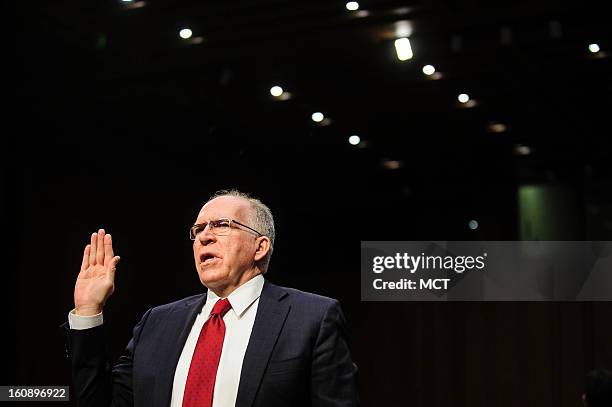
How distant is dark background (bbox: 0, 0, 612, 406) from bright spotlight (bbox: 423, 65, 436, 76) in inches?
1.7

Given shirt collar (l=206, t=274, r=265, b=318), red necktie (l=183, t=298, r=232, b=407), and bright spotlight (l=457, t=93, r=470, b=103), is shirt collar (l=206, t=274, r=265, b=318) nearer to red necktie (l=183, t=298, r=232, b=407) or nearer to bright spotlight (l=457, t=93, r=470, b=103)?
red necktie (l=183, t=298, r=232, b=407)

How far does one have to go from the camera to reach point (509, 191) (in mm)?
5508

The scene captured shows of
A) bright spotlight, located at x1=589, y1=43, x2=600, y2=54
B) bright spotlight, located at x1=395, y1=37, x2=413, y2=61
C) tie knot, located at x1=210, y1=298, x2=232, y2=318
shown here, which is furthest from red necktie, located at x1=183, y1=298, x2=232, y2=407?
bright spotlight, located at x1=589, y1=43, x2=600, y2=54

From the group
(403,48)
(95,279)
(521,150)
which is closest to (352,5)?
(403,48)

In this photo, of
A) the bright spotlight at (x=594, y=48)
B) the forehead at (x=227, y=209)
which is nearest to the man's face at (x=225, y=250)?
the forehead at (x=227, y=209)

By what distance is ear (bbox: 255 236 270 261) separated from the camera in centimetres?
257

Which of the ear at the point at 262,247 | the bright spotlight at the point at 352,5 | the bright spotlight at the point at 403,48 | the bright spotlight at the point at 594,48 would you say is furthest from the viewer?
the bright spotlight at the point at 403,48

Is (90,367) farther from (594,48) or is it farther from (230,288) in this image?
(594,48)

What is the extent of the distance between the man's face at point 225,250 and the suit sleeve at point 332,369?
1.00 ft

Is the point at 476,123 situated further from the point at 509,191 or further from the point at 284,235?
the point at 284,235

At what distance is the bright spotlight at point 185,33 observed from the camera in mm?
5570

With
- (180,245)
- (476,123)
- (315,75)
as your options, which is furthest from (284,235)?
(476,123)

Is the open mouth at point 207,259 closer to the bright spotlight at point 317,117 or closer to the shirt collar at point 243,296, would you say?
the shirt collar at point 243,296

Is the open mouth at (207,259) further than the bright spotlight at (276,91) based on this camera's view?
No
